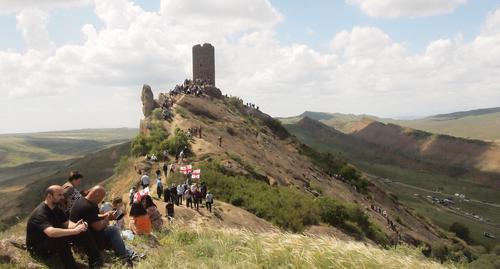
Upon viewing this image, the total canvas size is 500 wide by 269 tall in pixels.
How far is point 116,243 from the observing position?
9.75m

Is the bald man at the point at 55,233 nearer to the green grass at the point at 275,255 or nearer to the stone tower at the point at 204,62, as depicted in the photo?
the green grass at the point at 275,255

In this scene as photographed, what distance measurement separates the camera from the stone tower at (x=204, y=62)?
230ft

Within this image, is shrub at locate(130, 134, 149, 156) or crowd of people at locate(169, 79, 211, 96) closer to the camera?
shrub at locate(130, 134, 149, 156)

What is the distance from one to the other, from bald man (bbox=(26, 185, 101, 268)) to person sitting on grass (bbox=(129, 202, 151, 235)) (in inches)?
108

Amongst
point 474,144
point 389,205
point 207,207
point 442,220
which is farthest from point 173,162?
point 474,144

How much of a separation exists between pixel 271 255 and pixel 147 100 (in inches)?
1955

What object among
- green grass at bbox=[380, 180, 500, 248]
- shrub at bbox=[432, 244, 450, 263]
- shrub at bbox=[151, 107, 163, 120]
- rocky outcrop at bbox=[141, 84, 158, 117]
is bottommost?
green grass at bbox=[380, 180, 500, 248]

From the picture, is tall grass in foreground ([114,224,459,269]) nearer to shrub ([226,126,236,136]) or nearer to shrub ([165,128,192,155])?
shrub ([165,128,192,155])

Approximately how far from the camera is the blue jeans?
9.71 metres

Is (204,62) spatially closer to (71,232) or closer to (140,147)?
(140,147)

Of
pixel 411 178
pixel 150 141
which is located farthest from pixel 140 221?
pixel 411 178

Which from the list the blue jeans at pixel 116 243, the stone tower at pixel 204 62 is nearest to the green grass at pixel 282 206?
the blue jeans at pixel 116 243

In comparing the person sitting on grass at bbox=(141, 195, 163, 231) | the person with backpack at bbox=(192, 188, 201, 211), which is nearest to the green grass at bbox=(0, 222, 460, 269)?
the person sitting on grass at bbox=(141, 195, 163, 231)

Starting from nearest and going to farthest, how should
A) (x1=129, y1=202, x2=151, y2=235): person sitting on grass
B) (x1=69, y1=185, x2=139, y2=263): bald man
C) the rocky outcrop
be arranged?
1. (x1=69, y1=185, x2=139, y2=263): bald man
2. (x1=129, y1=202, x2=151, y2=235): person sitting on grass
3. the rocky outcrop
